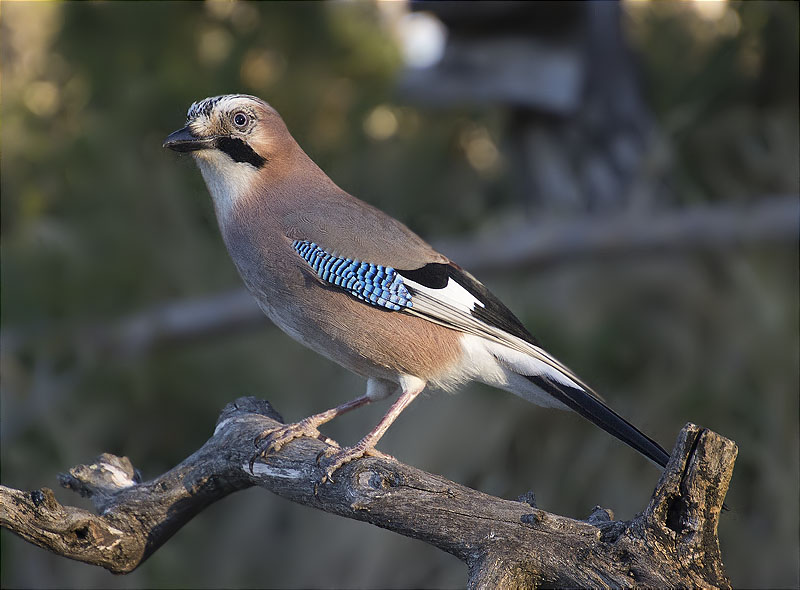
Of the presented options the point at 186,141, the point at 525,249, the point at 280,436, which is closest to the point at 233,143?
the point at 186,141

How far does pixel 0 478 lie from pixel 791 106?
18.3 feet

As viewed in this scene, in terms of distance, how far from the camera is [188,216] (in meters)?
7.39

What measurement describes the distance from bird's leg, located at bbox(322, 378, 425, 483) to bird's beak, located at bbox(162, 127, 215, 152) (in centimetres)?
111

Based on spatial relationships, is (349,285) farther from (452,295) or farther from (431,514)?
(431,514)

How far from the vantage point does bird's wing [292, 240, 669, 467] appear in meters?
3.03

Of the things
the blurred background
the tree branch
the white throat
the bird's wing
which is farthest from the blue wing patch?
the tree branch

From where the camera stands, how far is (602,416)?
288 cm

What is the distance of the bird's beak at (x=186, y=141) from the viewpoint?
298cm

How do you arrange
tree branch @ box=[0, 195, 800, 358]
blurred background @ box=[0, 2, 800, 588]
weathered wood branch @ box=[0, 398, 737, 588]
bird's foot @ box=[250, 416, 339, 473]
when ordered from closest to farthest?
1. weathered wood branch @ box=[0, 398, 737, 588]
2. bird's foot @ box=[250, 416, 339, 473]
3. blurred background @ box=[0, 2, 800, 588]
4. tree branch @ box=[0, 195, 800, 358]

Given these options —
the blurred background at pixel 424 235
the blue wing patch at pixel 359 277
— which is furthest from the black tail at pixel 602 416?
the blurred background at pixel 424 235

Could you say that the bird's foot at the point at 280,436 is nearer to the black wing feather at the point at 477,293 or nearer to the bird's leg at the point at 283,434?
the bird's leg at the point at 283,434

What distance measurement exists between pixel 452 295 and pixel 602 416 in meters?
0.68

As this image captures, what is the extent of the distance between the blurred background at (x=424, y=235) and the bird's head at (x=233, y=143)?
2.94 metres

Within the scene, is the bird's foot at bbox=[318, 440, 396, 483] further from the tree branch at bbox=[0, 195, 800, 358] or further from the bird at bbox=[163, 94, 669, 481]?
the tree branch at bbox=[0, 195, 800, 358]
